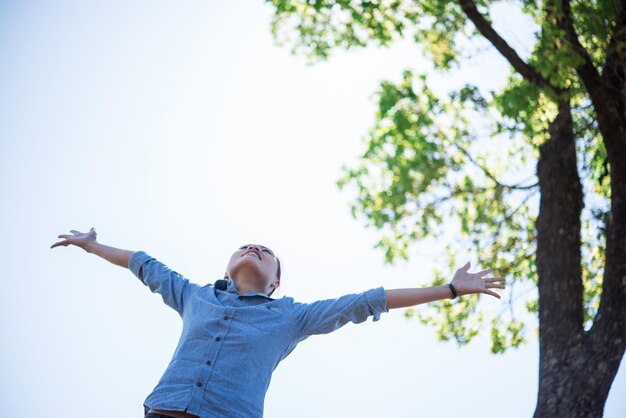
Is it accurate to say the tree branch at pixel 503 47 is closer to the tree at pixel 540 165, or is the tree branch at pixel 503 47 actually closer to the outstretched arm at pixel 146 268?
the tree at pixel 540 165

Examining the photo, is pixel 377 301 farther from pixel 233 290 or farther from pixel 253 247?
pixel 253 247

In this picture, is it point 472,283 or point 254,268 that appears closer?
point 472,283

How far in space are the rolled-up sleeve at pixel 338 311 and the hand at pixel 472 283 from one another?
374 millimetres

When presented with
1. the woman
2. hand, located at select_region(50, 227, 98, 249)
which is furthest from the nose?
hand, located at select_region(50, 227, 98, 249)

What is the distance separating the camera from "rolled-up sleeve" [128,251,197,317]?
12.6 feet

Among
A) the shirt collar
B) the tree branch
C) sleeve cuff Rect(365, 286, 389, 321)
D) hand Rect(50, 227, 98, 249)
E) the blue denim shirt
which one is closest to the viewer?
the blue denim shirt

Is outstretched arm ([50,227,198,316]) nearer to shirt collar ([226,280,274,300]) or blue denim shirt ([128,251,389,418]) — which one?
blue denim shirt ([128,251,389,418])


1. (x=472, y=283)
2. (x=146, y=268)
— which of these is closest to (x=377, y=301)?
(x=472, y=283)

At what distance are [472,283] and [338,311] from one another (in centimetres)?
67

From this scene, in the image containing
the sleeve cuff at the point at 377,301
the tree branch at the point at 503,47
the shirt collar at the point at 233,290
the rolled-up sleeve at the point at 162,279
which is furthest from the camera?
the tree branch at the point at 503,47

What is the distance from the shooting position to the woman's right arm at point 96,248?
4.02 meters

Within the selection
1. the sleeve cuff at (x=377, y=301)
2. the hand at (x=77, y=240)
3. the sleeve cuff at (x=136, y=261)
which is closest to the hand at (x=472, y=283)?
the sleeve cuff at (x=377, y=301)

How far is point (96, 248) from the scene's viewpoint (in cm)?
406

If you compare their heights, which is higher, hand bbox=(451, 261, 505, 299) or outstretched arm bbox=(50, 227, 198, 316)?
outstretched arm bbox=(50, 227, 198, 316)
